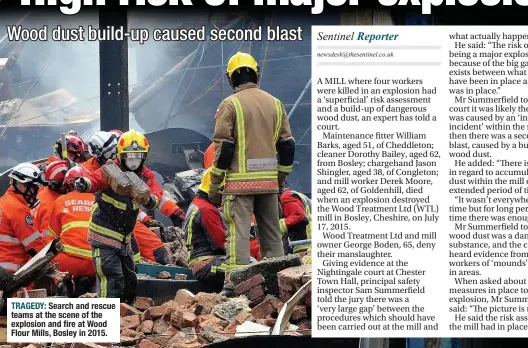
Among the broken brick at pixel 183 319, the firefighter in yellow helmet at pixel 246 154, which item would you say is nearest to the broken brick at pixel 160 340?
the broken brick at pixel 183 319

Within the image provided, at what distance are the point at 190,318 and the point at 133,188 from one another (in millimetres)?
1202

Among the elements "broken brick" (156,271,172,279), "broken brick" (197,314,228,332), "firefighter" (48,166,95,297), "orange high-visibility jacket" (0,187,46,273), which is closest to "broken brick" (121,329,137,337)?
"broken brick" (197,314,228,332)

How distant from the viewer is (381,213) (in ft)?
12.8

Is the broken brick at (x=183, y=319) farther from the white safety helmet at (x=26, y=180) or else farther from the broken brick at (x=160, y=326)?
the white safety helmet at (x=26, y=180)

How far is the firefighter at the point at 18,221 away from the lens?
757 cm

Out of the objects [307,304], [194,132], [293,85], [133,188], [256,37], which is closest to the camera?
[256,37]

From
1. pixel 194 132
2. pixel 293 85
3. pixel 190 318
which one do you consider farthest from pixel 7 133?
pixel 190 318

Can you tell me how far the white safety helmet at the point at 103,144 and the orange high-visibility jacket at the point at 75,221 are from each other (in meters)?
0.95

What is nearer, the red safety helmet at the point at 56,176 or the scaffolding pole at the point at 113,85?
the red safety helmet at the point at 56,176

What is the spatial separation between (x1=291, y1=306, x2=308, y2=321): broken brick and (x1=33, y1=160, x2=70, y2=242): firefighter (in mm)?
2916

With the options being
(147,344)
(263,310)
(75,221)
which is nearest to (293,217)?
(75,221)

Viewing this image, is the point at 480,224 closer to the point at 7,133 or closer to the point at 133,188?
the point at 133,188

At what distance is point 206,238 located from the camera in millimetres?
7398

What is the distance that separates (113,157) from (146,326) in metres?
2.90
